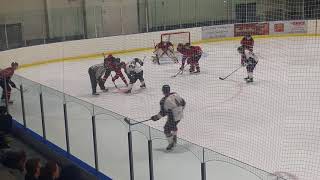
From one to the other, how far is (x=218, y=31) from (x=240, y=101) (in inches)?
248

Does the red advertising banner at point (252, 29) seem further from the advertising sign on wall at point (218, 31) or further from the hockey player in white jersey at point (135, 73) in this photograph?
the hockey player in white jersey at point (135, 73)

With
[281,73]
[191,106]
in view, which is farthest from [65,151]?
[281,73]

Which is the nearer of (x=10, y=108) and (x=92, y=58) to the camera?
(x=10, y=108)

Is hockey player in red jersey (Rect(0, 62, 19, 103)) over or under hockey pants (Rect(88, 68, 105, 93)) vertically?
over

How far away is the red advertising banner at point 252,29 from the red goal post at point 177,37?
1.27 meters

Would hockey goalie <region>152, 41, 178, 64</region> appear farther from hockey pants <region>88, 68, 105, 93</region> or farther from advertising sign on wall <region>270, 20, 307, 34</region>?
advertising sign on wall <region>270, 20, 307, 34</region>

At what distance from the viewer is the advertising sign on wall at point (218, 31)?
1330cm

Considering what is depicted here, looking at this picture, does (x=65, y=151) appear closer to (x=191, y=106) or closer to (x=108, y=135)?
(x=108, y=135)

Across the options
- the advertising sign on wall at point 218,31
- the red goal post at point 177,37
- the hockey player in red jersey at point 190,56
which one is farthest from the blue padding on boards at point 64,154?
the advertising sign on wall at point 218,31

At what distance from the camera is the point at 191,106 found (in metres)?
7.15

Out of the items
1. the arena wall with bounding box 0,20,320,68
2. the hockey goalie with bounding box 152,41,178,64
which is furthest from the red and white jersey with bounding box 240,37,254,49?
the arena wall with bounding box 0,20,320,68

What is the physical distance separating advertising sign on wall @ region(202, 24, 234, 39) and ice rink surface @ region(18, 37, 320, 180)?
89cm

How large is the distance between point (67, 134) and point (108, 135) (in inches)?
22.2

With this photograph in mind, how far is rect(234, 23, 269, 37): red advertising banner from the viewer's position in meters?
13.3
